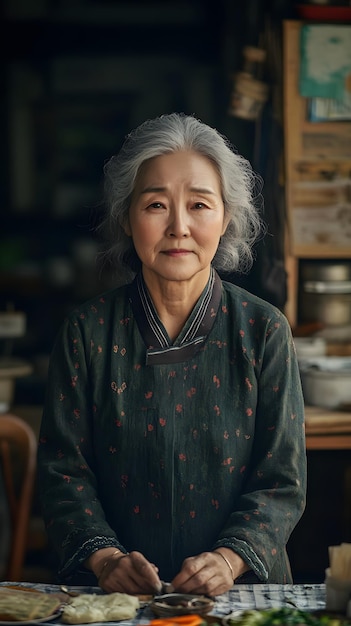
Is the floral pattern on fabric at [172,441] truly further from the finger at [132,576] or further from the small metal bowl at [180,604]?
the small metal bowl at [180,604]

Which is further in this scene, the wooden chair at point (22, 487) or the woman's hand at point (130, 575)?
the wooden chair at point (22, 487)

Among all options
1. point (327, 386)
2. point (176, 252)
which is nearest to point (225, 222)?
point (176, 252)

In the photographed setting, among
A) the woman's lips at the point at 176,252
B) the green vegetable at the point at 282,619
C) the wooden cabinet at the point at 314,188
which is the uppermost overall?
the wooden cabinet at the point at 314,188

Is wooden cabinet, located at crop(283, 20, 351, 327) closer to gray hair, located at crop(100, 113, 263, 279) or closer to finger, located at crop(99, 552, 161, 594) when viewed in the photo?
gray hair, located at crop(100, 113, 263, 279)

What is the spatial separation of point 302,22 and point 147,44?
1927 mm

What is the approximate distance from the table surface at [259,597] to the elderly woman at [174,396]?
16cm

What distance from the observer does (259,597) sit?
1.65m

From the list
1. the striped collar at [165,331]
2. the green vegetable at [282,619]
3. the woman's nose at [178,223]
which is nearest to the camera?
the green vegetable at [282,619]

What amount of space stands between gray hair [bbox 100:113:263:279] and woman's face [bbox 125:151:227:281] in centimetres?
2

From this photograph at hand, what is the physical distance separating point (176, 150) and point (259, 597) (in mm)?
881

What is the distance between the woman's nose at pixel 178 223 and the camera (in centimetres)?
188

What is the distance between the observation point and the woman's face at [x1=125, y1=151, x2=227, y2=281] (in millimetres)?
1891

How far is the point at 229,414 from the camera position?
1.96 m

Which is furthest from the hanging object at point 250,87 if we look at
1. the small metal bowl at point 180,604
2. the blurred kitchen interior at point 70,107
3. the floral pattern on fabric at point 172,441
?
the small metal bowl at point 180,604
